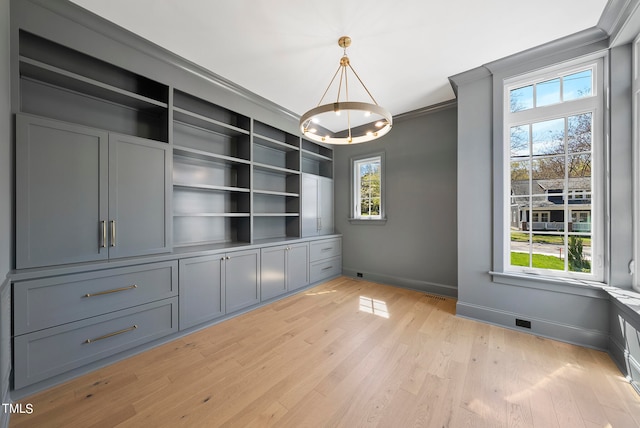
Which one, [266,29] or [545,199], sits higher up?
[266,29]

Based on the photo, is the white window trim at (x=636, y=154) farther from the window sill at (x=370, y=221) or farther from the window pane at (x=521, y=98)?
the window sill at (x=370, y=221)

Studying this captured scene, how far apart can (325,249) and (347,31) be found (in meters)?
3.10

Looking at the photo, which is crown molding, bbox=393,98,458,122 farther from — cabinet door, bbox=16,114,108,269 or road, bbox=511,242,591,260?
cabinet door, bbox=16,114,108,269

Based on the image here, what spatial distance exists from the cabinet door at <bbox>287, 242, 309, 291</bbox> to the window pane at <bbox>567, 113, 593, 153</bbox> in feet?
10.9

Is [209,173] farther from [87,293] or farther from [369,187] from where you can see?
[369,187]

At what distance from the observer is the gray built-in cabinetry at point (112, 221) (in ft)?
5.44

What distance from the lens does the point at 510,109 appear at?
8.66 ft

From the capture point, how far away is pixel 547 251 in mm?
2451

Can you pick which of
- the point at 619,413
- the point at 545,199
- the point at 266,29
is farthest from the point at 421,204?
the point at 266,29

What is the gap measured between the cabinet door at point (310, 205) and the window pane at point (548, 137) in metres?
2.95

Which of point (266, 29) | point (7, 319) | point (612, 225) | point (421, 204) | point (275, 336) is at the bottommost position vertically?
point (275, 336)

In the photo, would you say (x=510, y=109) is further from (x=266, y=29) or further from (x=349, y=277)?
(x=349, y=277)

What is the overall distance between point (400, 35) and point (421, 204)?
7.60 ft

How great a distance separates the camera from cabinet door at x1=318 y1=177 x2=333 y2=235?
14.4 ft
